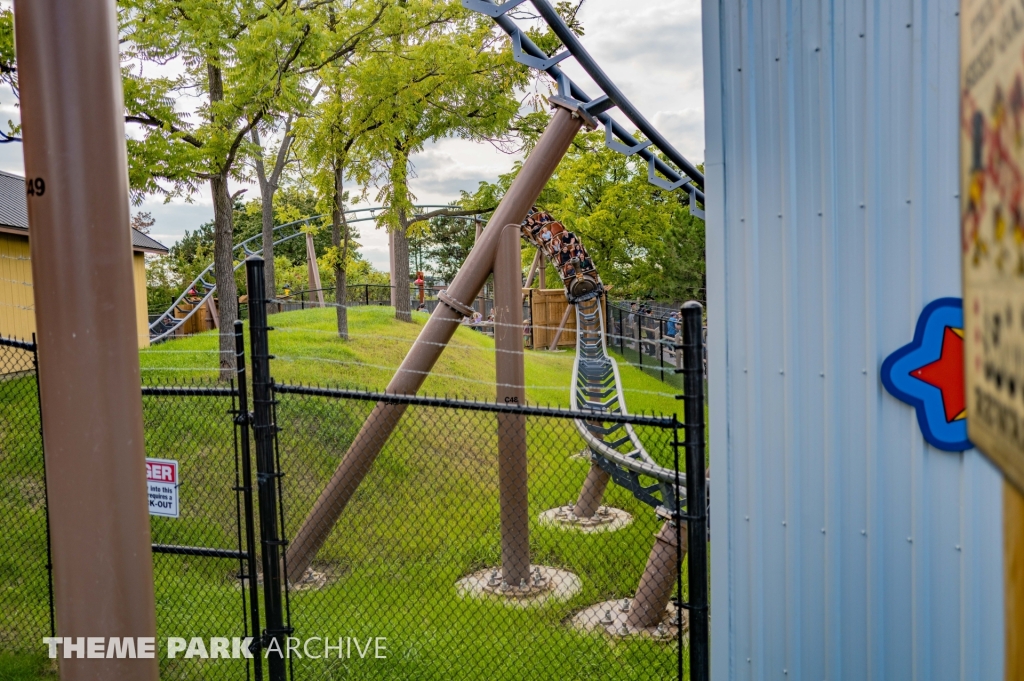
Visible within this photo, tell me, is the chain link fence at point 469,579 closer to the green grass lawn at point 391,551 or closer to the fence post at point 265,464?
the green grass lawn at point 391,551

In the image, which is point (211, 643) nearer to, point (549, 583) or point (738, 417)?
point (549, 583)

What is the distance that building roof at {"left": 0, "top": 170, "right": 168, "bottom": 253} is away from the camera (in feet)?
44.4

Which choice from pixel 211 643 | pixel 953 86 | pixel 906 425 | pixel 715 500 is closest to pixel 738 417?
pixel 715 500

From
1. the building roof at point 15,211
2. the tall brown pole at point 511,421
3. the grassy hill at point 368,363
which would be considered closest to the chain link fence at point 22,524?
the grassy hill at point 368,363

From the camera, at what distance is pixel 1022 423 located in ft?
1.99

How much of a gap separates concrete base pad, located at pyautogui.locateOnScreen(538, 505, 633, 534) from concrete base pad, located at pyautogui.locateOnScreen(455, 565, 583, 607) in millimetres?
1198

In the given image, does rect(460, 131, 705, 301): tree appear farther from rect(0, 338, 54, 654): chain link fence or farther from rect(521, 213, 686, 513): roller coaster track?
rect(0, 338, 54, 654): chain link fence

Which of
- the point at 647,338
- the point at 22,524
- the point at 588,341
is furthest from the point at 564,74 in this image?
the point at 647,338

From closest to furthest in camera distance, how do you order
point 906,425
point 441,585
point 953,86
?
point 953,86
point 906,425
point 441,585

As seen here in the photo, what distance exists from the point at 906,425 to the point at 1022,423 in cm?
215

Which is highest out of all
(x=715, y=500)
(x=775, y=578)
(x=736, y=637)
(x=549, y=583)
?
(x=715, y=500)

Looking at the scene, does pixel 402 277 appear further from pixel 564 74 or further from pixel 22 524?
pixel 564 74

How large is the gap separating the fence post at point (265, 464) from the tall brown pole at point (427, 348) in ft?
7.68

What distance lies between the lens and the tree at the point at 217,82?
12117 millimetres
